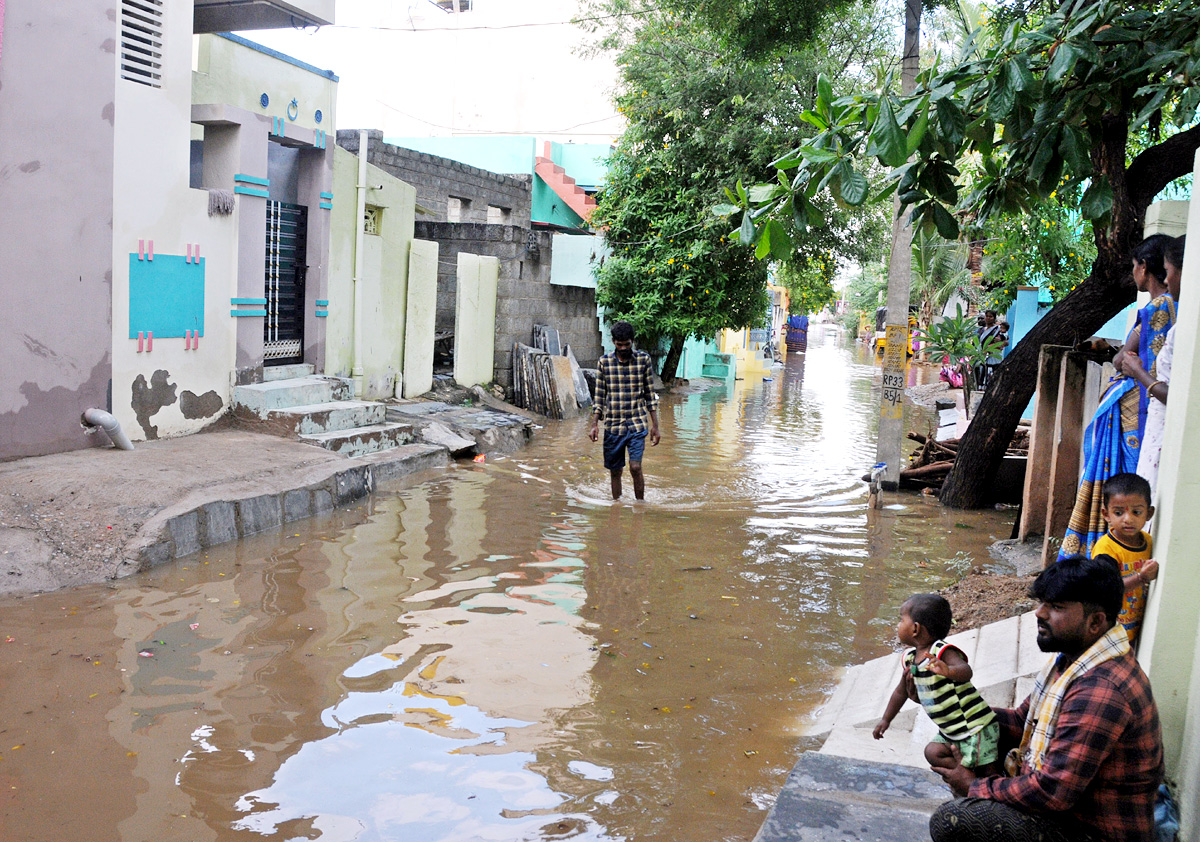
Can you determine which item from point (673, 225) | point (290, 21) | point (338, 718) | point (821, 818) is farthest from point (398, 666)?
point (673, 225)

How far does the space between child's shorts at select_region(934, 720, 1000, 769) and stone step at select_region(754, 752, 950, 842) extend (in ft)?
0.93

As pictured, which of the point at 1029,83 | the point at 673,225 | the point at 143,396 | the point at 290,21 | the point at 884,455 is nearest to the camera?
the point at 1029,83

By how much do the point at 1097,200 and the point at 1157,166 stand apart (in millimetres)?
2892

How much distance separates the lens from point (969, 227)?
20.7 feet

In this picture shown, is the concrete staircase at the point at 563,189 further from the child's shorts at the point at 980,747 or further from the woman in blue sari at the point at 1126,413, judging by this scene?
the child's shorts at the point at 980,747

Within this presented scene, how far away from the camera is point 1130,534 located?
11.2 ft

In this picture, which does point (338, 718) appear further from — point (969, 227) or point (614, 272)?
point (614, 272)

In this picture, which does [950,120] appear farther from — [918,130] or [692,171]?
[692,171]

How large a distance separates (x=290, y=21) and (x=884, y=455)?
8188 millimetres

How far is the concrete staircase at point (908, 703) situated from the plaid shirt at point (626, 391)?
4386 millimetres

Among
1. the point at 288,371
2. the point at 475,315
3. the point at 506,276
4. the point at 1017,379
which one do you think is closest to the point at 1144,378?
the point at 1017,379

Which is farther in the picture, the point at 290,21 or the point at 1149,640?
the point at 290,21

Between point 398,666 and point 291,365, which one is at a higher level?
point 291,365

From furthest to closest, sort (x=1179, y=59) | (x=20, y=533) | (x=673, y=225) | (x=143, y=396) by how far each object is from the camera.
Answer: (x=673, y=225) < (x=143, y=396) < (x=20, y=533) < (x=1179, y=59)
